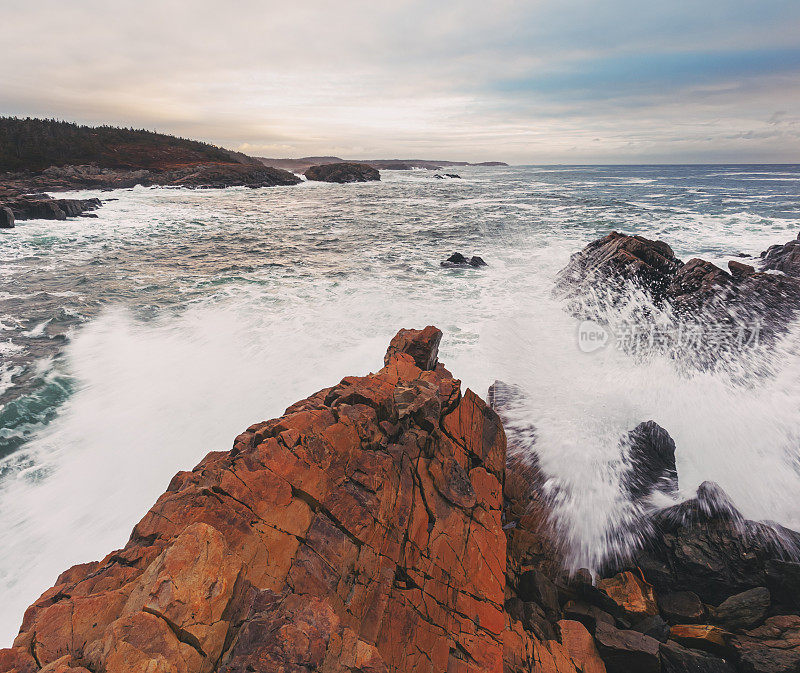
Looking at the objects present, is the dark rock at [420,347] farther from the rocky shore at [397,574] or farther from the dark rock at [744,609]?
the dark rock at [744,609]

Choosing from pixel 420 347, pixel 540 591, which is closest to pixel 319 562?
pixel 540 591

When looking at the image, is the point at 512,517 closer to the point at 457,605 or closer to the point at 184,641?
the point at 457,605

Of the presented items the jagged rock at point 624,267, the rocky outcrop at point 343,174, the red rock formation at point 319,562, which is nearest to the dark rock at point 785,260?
the jagged rock at point 624,267

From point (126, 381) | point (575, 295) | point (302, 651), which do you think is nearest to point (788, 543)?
point (302, 651)

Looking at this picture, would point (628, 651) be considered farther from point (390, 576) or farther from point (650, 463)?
point (650, 463)

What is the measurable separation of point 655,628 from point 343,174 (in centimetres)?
12047

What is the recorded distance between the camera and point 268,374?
1142 cm

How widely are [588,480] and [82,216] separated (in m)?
46.7

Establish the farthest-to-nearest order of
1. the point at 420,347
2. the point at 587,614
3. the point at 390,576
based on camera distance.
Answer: the point at 420,347 < the point at 587,614 < the point at 390,576

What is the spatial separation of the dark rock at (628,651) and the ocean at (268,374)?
3.95ft

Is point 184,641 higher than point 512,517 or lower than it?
higher

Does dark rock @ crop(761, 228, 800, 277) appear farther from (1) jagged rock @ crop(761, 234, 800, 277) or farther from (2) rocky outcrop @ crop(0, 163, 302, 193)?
(2) rocky outcrop @ crop(0, 163, 302, 193)

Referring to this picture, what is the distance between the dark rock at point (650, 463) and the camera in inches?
278

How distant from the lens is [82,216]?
35.9m
